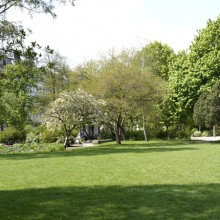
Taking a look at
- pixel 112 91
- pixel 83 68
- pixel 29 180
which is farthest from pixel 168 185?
pixel 83 68

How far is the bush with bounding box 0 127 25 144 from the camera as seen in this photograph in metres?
45.6

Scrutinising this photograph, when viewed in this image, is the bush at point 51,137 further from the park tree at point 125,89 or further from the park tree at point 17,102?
the park tree at point 125,89

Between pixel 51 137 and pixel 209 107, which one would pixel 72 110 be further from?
pixel 209 107

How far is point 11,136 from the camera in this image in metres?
46.0

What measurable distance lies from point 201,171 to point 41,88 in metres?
45.8

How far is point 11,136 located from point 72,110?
653 inches

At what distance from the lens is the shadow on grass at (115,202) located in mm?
7582

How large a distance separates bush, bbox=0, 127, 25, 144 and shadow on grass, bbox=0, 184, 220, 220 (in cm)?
3634

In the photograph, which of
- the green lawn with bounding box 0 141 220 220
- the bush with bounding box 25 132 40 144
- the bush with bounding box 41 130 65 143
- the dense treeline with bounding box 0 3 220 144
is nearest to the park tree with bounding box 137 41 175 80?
the dense treeline with bounding box 0 3 220 144

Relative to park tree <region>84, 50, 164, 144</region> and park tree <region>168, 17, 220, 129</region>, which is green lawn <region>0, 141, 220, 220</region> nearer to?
park tree <region>84, 50, 164, 144</region>

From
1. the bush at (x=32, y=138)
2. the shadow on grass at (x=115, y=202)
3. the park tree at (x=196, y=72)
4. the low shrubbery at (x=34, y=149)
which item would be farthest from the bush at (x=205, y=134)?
the shadow on grass at (x=115, y=202)

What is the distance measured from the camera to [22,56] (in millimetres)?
9000

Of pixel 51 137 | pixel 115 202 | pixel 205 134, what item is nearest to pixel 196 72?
pixel 51 137

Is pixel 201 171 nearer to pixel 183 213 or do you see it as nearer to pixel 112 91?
pixel 183 213
